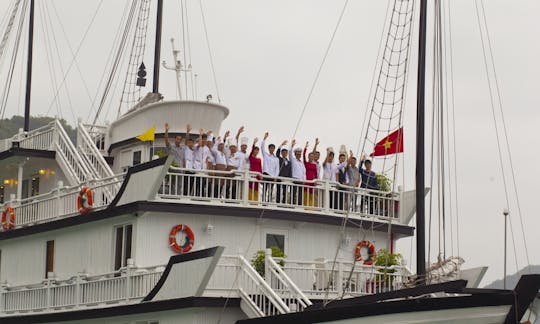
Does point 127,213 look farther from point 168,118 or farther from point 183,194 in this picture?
point 168,118

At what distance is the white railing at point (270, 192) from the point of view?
2634 centimetres

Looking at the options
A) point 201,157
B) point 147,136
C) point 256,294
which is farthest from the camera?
point 147,136

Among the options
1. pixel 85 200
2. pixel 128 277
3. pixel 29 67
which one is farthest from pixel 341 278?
pixel 29 67

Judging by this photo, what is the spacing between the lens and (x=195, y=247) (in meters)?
26.5

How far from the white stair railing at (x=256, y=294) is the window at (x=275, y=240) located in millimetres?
2550

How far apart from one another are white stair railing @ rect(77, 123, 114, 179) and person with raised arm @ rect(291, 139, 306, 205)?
4978 mm

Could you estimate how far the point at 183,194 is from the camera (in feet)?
Result: 86.6

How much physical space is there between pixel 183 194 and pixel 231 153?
6.28ft

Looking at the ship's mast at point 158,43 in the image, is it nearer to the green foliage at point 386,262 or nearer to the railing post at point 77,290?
the railing post at point 77,290

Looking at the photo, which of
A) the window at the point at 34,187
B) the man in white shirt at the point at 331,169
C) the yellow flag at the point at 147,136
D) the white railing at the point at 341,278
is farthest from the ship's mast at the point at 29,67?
the white railing at the point at 341,278

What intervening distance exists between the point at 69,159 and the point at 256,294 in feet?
29.6

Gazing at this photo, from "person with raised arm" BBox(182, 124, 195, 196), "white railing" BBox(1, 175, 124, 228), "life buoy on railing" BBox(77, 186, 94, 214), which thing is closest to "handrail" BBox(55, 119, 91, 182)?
"white railing" BBox(1, 175, 124, 228)

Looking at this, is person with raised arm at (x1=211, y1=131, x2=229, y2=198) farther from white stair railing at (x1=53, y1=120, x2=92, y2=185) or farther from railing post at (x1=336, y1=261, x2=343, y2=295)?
white stair railing at (x1=53, y1=120, x2=92, y2=185)

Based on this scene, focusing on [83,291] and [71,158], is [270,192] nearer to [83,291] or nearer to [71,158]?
[83,291]
